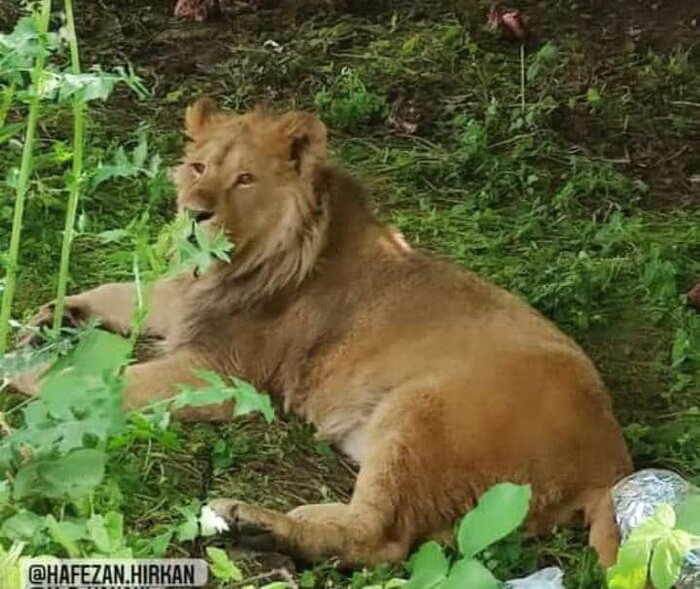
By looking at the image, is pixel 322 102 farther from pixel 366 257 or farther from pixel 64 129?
pixel 366 257

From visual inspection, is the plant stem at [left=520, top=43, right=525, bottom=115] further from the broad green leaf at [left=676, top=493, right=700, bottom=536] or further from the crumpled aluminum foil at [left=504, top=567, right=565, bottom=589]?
the broad green leaf at [left=676, top=493, right=700, bottom=536]

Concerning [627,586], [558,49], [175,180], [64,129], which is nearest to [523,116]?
[558,49]

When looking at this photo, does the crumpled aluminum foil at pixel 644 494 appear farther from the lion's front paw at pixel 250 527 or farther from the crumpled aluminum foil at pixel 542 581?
the lion's front paw at pixel 250 527

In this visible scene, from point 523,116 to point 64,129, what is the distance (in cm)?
194

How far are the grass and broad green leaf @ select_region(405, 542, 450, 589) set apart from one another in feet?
1.81

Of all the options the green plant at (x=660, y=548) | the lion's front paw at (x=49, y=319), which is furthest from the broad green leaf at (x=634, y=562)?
the lion's front paw at (x=49, y=319)

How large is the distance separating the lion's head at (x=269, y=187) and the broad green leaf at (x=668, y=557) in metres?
2.35

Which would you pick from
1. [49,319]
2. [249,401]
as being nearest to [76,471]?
[249,401]

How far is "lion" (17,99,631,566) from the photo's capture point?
411 cm

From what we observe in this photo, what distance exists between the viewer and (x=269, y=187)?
15.7 ft

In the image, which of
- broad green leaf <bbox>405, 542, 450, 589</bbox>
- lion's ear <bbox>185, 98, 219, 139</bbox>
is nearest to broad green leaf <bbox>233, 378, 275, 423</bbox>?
broad green leaf <bbox>405, 542, 450, 589</bbox>

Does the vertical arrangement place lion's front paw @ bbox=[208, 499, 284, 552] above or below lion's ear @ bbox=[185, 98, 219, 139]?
below

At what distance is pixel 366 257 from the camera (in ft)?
16.1

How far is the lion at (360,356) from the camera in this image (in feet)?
13.5
